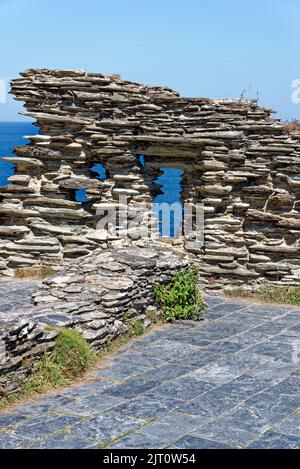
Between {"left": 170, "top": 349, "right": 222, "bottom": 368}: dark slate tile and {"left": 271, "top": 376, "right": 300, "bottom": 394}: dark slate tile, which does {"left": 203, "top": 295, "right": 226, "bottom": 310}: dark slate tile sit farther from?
{"left": 271, "top": 376, "right": 300, "bottom": 394}: dark slate tile

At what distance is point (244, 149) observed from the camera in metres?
15.1

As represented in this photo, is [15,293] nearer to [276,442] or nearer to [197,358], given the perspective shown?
[197,358]

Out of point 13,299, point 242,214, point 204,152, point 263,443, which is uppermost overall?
point 204,152

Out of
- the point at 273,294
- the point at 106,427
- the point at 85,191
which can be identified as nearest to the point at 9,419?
the point at 106,427

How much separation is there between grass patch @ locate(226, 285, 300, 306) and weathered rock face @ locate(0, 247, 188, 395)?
6.66ft

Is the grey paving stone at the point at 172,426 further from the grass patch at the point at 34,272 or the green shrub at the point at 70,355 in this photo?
the grass patch at the point at 34,272

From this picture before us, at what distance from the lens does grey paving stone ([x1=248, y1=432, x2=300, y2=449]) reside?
7.72 meters

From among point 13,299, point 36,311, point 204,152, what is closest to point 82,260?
point 13,299

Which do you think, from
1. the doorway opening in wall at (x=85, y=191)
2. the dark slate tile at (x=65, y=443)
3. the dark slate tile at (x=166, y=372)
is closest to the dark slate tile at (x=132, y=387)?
the dark slate tile at (x=166, y=372)

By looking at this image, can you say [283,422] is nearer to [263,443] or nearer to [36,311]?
[263,443]

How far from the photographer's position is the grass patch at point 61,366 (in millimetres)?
9336

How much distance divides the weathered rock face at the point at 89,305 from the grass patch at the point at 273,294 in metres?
2.03

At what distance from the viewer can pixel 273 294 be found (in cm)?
1481

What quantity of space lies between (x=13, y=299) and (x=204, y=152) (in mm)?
5026
